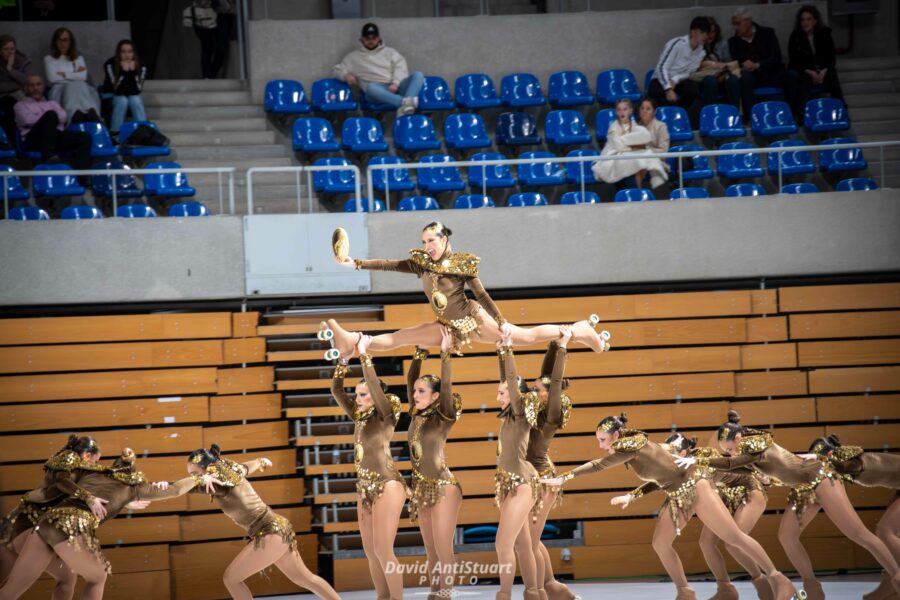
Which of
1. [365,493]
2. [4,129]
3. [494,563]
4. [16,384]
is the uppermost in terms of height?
[4,129]

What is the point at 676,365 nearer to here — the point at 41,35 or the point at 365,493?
the point at 365,493

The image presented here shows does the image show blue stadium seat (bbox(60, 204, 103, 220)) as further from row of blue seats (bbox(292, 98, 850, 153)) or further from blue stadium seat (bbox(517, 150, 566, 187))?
blue stadium seat (bbox(517, 150, 566, 187))

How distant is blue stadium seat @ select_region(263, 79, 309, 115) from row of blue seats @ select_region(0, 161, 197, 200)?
1.55 meters

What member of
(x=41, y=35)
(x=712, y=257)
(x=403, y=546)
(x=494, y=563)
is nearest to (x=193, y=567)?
(x=403, y=546)

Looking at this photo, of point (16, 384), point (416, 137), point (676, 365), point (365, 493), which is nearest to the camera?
point (365, 493)

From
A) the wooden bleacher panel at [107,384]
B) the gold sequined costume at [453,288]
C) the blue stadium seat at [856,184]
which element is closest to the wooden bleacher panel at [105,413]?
the wooden bleacher panel at [107,384]

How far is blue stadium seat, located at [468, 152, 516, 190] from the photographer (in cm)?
1031

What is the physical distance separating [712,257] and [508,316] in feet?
5.69

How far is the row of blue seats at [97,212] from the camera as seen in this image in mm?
9414

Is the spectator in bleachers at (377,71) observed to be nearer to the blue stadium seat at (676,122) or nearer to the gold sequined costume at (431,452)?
the blue stadium seat at (676,122)

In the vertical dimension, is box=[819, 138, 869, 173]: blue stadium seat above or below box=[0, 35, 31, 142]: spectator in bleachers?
below

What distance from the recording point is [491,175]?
10.4m

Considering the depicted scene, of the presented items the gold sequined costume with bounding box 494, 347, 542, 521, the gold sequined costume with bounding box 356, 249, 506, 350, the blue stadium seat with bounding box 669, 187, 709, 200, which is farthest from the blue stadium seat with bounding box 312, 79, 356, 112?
the gold sequined costume with bounding box 494, 347, 542, 521

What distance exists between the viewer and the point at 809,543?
9641mm
